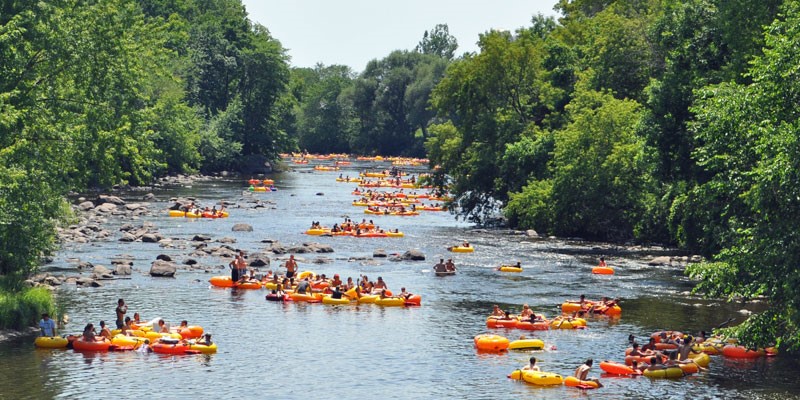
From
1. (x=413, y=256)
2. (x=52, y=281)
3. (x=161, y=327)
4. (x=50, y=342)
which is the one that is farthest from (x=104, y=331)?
(x=413, y=256)

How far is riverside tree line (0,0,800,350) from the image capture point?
33188 mm

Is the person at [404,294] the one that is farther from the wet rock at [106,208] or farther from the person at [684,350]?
the wet rock at [106,208]

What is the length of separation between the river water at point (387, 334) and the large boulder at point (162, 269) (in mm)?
887

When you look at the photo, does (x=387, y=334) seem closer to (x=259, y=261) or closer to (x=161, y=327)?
(x=161, y=327)

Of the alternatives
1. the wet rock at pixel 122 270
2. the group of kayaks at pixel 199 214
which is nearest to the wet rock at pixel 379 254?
the wet rock at pixel 122 270

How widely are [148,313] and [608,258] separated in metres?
29.4

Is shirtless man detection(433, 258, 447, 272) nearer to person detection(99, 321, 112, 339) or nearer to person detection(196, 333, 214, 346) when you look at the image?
person detection(196, 333, 214, 346)

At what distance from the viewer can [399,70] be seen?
589ft

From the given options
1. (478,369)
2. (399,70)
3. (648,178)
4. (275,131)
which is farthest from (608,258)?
(399,70)

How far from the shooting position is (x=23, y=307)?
1588 inches

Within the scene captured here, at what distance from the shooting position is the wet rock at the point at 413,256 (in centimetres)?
6366

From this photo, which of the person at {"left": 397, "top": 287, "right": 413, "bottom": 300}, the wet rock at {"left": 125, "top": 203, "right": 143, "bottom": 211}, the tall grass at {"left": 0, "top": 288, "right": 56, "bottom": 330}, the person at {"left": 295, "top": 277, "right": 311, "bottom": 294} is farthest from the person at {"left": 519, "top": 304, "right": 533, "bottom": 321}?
the wet rock at {"left": 125, "top": 203, "right": 143, "bottom": 211}

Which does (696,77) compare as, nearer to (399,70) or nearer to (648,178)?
(648,178)

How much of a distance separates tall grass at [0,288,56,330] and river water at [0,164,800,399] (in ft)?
5.10
